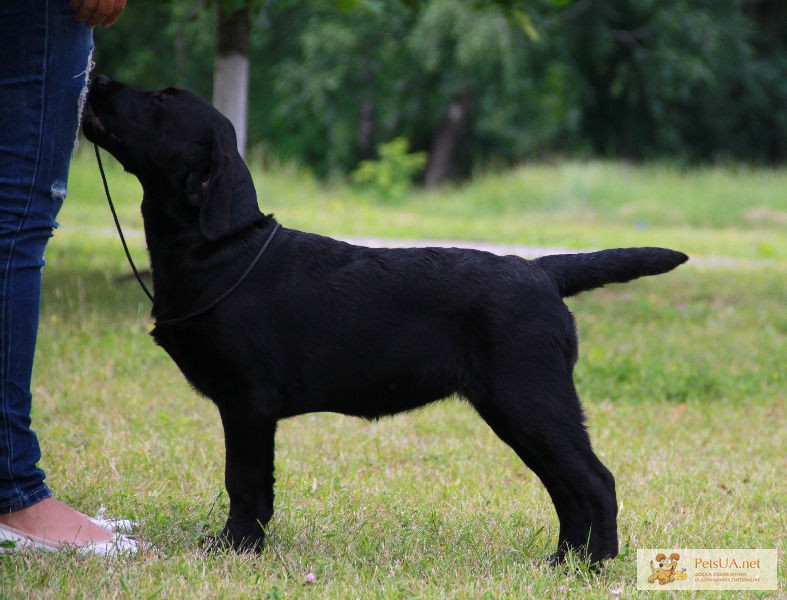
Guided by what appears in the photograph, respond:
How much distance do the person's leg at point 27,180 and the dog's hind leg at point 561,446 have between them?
1.36 meters

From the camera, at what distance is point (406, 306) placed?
3.02 meters

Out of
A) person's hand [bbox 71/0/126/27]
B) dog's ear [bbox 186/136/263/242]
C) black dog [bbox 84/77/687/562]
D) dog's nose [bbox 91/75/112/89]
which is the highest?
person's hand [bbox 71/0/126/27]

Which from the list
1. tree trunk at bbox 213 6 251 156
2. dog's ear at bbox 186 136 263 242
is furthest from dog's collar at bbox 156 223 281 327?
tree trunk at bbox 213 6 251 156

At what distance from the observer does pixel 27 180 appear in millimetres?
2893

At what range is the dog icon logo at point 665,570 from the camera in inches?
116

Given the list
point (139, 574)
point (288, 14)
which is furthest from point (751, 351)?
point (288, 14)

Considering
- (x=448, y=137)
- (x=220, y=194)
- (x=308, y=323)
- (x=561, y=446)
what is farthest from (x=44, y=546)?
(x=448, y=137)

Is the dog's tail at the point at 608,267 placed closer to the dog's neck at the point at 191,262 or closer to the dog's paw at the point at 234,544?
the dog's neck at the point at 191,262

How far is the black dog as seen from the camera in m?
2.95

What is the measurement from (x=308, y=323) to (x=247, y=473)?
50cm

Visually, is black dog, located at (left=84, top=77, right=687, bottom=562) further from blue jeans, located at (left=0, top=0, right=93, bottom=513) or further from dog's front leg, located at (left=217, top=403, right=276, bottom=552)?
blue jeans, located at (left=0, top=0, right=93, bottom=513)

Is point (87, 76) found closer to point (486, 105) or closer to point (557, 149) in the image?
point (486, 105)

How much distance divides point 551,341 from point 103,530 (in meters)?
1.52

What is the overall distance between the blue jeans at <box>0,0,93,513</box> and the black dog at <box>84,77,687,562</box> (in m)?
0.14
